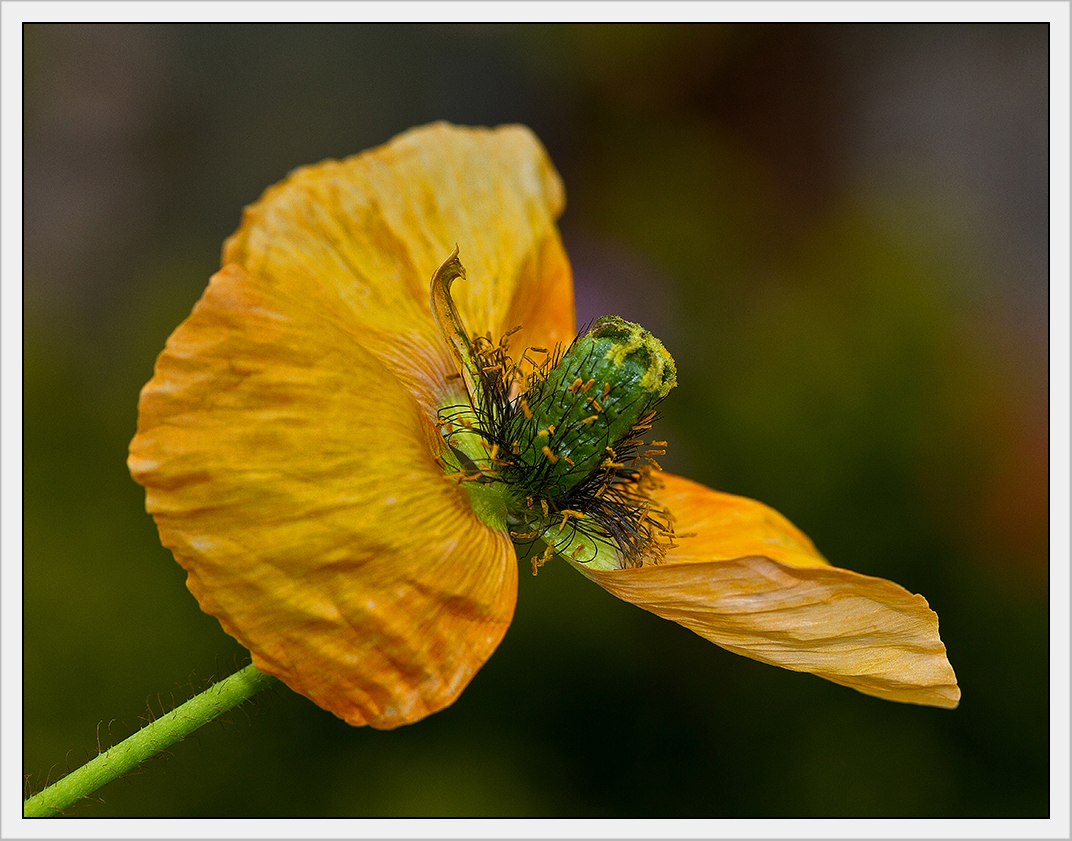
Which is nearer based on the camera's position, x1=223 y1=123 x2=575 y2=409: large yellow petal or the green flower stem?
the green flower stem

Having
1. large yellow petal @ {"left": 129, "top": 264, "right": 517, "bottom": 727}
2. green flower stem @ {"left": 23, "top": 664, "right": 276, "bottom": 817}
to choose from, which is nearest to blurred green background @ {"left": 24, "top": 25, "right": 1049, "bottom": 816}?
green flower stem @ {"left": 23, "top": 664, "right": 276, "bottom": 817}

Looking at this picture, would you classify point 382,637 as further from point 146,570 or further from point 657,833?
point 146,570

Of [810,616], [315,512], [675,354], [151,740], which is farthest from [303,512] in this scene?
[675,354]

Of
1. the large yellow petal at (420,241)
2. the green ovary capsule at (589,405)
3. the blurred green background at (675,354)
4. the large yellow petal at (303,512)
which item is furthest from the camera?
the blurred green background at (675,354)

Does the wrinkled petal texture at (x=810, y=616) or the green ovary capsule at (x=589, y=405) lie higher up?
the green ovary capsule at (x=589, y=405)

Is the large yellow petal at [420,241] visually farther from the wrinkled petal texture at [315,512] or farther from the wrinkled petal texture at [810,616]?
the wrinkled petal texture at [810,616]

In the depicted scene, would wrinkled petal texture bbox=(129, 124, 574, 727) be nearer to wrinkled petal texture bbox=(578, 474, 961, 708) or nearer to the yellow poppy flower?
the yellow poppy flower

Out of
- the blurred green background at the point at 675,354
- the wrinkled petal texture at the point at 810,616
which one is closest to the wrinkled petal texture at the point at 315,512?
the wrinkled petal texture at the point at 810,616
